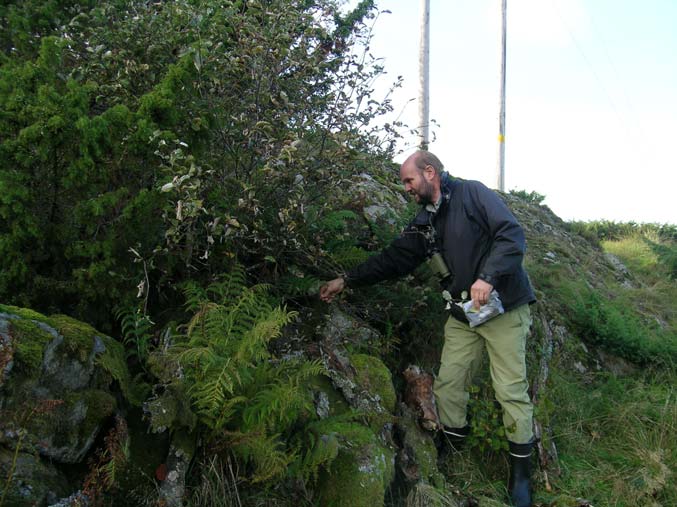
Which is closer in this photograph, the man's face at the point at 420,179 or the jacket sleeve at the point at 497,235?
the jacket sleeve at the point at 497,235

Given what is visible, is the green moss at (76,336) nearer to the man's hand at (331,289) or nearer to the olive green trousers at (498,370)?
the man's hand at (331,289)

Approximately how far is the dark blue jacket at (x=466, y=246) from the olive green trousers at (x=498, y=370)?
207 millimetres

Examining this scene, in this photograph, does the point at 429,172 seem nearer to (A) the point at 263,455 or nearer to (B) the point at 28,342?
(A) the point at 263,455

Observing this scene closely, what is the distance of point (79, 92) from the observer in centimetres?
329

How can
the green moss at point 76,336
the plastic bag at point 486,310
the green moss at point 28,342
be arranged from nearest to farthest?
the green moss at point 28,342 < the green moss at point 76,336 < the plastic bag at point 486,310

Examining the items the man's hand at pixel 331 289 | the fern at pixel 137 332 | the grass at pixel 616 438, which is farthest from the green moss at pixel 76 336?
the grass at pixel 616 438

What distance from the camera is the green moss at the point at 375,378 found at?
4.14 m

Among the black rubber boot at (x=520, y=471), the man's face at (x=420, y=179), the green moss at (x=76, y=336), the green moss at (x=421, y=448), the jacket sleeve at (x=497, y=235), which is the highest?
the man's face at (x=420, y=179)

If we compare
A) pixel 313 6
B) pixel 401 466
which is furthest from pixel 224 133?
pixel 401 466

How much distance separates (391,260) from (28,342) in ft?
9.09

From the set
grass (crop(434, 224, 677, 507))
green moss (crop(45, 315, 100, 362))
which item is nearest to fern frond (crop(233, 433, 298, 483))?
green moss (crop(45, 315, 100, 362))

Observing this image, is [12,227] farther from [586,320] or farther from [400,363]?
[586,320]

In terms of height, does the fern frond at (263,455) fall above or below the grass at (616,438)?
above

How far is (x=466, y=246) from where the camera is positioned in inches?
164
